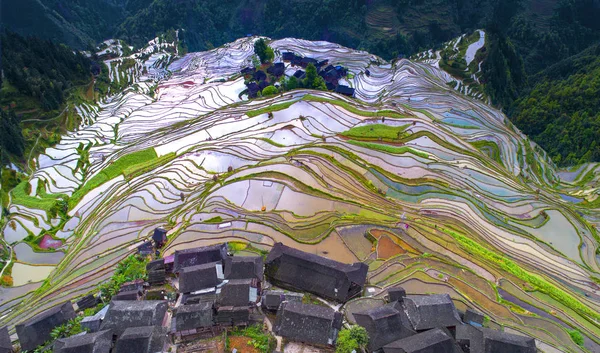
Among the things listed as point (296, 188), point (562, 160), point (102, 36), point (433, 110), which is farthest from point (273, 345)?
point (102, 36)

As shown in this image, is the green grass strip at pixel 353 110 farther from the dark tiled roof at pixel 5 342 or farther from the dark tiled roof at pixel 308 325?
the dark tiled roof at pixel 5 342

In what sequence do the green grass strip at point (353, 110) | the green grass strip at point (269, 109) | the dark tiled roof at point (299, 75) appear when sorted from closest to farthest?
1. the green grass strip at point (353, 110)
2. the green grass strip at point (269, 109)
3. the dark tiled roof at point (299, 75)

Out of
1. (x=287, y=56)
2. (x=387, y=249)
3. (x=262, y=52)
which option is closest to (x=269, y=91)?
(x=262, y=52)

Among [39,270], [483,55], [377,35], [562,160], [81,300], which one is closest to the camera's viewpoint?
[81,300]

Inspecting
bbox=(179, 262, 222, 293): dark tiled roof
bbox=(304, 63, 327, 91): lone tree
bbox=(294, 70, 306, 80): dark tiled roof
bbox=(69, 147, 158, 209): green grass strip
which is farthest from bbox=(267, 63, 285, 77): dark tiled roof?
bbox=(179, 262, 222, 293): dark tiled roof

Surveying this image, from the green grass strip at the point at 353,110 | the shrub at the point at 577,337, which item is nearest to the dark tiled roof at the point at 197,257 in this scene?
the shrub at the point at 577,337

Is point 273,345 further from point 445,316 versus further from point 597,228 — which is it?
point 597,228
